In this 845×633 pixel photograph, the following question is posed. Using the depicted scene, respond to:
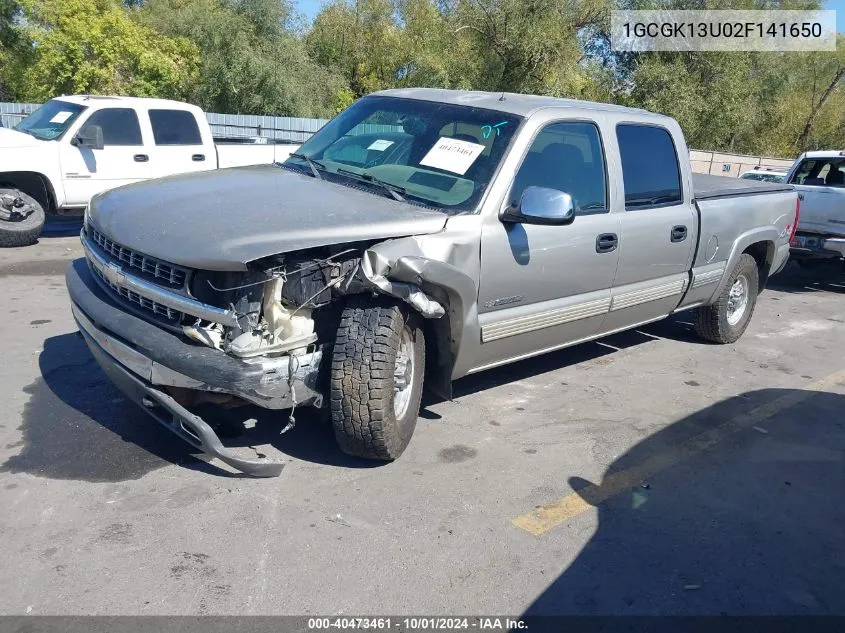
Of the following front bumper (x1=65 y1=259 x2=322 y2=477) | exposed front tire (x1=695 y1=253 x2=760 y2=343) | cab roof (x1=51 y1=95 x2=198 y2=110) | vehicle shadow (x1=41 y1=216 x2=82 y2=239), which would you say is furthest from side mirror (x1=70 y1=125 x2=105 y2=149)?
exposed front tire (x1=695 y1=253 x2=760 y2=343)

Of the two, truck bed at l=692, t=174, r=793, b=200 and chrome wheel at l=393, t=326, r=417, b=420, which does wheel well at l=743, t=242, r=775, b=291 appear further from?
chrome wheel at l=393, t=326, r=417, b=420

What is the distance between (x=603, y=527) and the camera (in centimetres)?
382

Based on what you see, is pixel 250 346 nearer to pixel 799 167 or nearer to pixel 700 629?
pixel 700 629

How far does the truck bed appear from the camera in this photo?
6.45m

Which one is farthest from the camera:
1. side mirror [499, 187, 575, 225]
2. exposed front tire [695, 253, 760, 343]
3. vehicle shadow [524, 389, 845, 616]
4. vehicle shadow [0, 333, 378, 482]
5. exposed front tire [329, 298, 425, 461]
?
exposed front tire [695, 253, 760, 343]

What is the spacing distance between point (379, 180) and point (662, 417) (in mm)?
2534

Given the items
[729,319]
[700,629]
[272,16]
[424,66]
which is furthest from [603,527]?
[272,16]

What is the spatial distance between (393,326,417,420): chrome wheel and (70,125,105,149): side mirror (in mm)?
7209

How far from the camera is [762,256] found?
7.39 meters

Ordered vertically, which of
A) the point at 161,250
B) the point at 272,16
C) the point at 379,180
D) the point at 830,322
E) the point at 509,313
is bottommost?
the point at 830,322

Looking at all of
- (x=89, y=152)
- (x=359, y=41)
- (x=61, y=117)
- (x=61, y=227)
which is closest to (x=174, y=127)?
(x=89, y=152)

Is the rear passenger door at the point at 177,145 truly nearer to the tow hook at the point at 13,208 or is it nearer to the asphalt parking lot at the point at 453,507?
the tow hook at the point at 13,208

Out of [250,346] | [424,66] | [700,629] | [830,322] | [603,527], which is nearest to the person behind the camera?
[700,629]

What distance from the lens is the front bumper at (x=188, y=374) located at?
3527 mm
